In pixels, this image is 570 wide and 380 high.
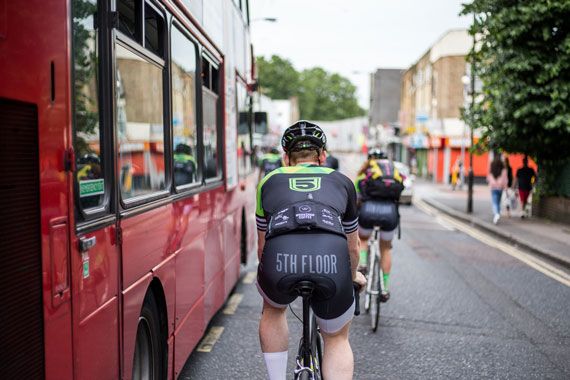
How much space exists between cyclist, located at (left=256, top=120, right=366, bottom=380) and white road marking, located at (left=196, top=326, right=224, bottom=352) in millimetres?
2470

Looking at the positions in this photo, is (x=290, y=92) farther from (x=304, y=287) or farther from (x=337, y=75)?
(x=304, y=287)

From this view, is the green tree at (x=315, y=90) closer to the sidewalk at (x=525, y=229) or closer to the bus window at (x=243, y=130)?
the sidewalk at (x=525, y=229)

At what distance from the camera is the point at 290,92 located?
11950 centimetres

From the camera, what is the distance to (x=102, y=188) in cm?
Result: 291

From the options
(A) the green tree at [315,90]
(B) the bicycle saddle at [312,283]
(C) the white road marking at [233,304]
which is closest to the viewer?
(B) the bicycle saddle at [312,283]

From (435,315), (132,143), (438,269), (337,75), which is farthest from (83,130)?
(337,75)

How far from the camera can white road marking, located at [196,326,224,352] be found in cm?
590

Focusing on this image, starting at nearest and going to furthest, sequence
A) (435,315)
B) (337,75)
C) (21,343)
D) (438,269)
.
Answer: (21,343) → (435,315) → (438,269) → (337,75)

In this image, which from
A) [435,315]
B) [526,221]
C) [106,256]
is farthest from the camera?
[526,221]

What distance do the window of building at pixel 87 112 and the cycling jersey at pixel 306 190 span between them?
2.79 ft

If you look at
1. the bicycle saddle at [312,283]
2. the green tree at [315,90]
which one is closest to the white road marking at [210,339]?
the bicycle saddle at [312,283]

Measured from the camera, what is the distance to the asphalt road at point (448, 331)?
5402 millimetres

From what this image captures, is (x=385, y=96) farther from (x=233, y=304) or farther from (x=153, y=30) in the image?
(x=153, y=30)

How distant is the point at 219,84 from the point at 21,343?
4807 mm
